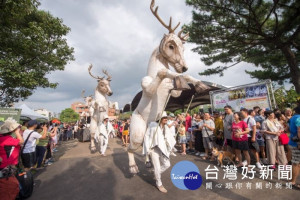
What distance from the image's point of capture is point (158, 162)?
286 cm

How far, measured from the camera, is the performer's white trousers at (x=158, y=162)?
282 centimetres

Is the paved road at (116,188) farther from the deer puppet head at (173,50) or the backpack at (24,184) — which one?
the deer puppet head at (173,50)

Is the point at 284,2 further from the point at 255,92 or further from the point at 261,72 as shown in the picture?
the point at 255,92

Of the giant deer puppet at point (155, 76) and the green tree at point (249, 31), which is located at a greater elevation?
the green tree at point (249, 31)

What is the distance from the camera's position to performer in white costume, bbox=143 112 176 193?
9.26 ft

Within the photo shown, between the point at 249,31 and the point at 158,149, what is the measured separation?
811cm

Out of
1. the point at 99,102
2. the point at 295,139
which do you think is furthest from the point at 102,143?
the point at 295,139

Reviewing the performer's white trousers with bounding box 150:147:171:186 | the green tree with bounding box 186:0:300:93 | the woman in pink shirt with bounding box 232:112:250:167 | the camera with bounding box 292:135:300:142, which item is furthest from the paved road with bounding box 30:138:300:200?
the green tree with bounding box 186:0:300:93

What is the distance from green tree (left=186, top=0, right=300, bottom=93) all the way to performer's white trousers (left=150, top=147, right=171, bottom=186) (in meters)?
7.29

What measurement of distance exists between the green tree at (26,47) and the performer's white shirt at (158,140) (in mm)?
5451

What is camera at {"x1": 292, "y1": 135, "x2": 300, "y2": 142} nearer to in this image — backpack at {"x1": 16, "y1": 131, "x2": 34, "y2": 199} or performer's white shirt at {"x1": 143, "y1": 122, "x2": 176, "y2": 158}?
performer's white shirt at {"x1": 143, "y1": 122, "x2": 176, "y2": 158}

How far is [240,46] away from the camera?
8.73 metres

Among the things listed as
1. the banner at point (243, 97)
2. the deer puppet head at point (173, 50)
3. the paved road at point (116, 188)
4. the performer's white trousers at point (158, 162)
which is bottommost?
the paved road at point (116, 188)

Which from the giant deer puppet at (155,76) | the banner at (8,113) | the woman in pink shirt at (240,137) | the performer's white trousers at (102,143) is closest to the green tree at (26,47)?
the banner at (8,113)
